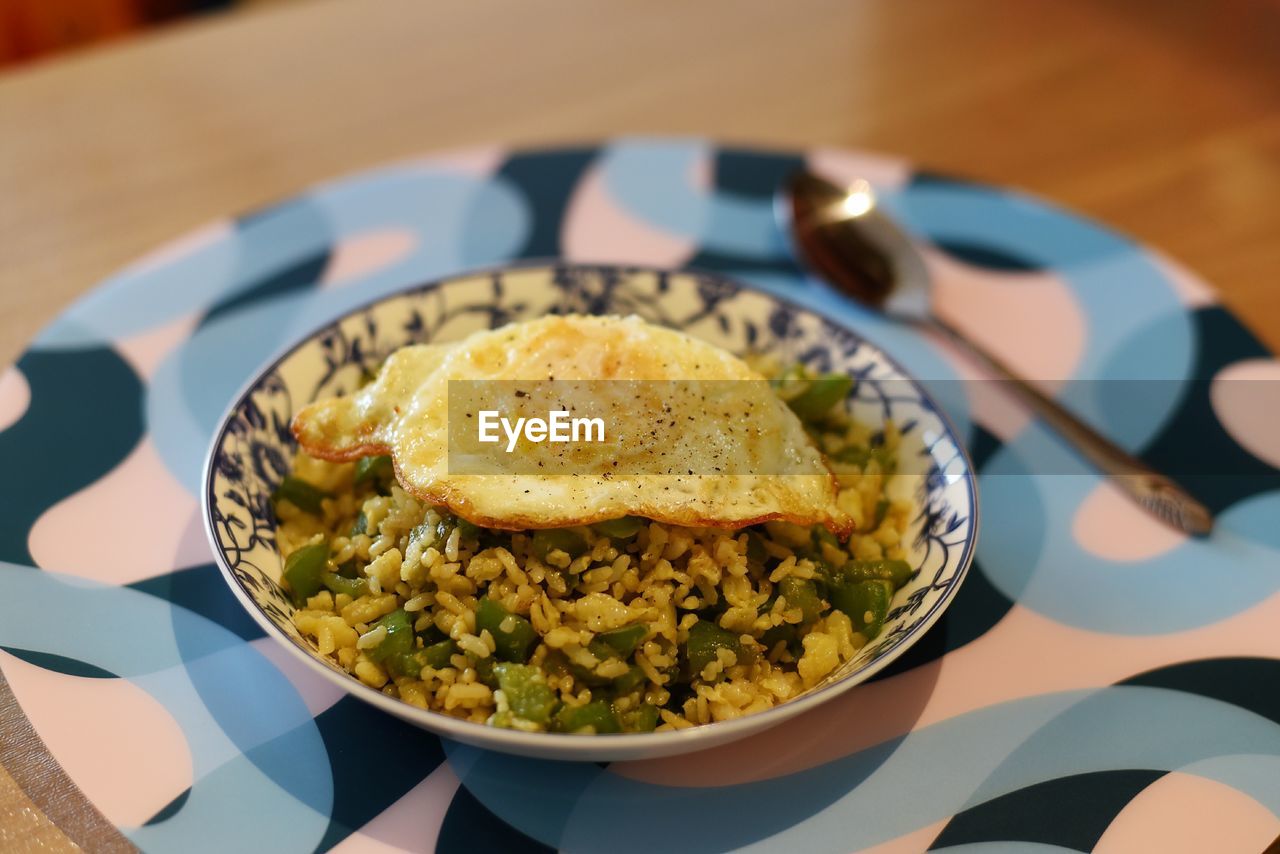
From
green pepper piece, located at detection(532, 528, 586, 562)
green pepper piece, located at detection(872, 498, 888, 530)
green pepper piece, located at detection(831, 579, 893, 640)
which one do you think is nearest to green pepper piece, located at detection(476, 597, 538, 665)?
green pepper piece, located at detection(532, 528, 586, 562)

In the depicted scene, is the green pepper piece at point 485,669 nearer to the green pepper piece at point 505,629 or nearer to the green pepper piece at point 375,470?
the green pepper piece at point 505,629

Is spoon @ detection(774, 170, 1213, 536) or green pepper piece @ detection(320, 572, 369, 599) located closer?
green pepper piece @ detection(320, 572, 369, 599)

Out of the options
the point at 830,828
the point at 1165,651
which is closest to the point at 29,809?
the point at 830,828

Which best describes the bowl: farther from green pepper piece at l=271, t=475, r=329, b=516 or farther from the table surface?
the table surface

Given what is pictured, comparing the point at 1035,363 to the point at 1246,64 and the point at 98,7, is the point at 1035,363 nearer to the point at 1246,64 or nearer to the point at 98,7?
the point at 1246,64

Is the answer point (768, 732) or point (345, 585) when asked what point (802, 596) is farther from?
point (345, 585)

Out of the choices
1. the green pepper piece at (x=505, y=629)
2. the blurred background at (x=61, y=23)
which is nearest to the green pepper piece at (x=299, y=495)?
the green pepper piece at (x=505, y=629)

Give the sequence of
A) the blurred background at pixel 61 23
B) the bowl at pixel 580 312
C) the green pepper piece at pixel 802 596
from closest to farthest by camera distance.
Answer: the bowl at pixel 580 312
the green pepper piece at pixel 802 596
the blurred background at pixel 61 23

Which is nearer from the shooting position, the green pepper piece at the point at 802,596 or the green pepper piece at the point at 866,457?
the green pepper piece at the point at 802,596
